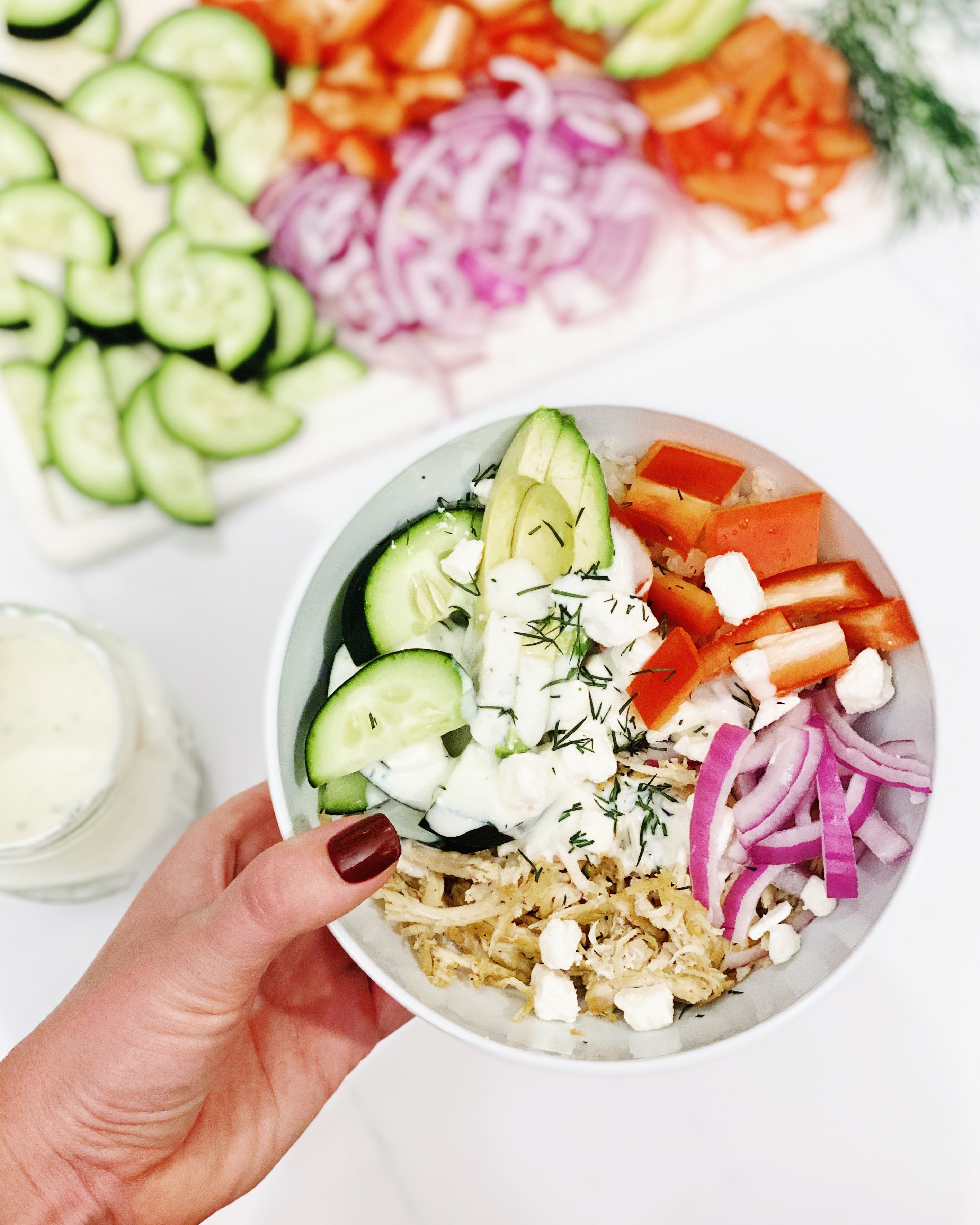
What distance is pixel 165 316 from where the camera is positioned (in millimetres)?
1978

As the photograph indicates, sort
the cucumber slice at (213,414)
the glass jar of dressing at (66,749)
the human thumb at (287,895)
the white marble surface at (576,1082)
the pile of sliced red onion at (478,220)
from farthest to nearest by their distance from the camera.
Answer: the pile of sliced red onion at (478,220) < the cucumber slice at (213,414) < the white marble surface at (576,1082) < the glass jar of dressing at (66,749) < the human thumb at (287,895)

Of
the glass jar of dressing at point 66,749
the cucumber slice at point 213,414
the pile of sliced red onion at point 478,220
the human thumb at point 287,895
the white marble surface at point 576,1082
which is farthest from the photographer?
the pile of sliced red onion at point 478,220

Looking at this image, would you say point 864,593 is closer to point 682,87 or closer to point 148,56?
point 682,87

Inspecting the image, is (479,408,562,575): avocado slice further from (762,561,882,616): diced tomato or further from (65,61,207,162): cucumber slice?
(65,61,207,162): cucumber slice

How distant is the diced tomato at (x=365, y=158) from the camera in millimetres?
2061

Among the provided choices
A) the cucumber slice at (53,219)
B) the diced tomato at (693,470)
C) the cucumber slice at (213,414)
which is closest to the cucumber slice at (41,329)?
the cucumber slice at (53,219)

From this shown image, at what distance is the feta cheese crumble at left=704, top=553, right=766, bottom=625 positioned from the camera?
1.16 meters

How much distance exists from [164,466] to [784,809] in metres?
1.35

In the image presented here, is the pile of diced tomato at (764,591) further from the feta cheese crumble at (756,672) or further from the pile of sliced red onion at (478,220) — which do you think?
the pile of sliced red onion at (478,220)

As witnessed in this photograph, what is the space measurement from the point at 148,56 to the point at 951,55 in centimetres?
173

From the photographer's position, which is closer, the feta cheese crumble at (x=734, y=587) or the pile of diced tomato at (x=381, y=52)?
the feta cheese crumble at (x=734, y=587)

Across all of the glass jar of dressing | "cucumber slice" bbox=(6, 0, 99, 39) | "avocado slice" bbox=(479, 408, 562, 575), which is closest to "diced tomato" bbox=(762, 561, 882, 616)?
"avocado slice" bbox=(479, 408, 562, 575)

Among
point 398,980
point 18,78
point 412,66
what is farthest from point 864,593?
point 18,78

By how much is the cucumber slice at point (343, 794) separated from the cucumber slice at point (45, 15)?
5.79ft
